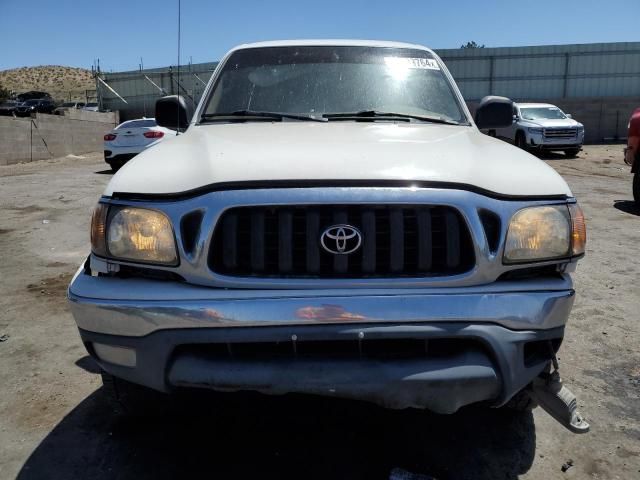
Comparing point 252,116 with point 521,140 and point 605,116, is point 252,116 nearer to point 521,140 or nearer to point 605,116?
point 521,140

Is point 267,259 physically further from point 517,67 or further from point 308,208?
point 517,67

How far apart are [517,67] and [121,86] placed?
22.1 metres

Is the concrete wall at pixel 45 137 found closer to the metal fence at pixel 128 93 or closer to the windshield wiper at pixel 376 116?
the metal fence at pixel 128 93

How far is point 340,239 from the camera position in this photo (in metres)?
2.04

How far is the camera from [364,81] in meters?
3.51

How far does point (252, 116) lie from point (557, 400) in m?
2.14

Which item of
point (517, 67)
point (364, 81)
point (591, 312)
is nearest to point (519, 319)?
point (364, 81)

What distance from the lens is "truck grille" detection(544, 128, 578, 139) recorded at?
18.0 meters

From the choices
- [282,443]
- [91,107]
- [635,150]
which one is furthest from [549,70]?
[282,443]

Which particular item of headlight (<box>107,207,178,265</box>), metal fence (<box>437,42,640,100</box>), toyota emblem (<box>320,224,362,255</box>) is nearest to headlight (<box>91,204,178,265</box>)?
headlight (<box>107,207,178,265</box>)

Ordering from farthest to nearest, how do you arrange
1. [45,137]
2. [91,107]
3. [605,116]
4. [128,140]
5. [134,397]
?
[91,107]
[605,116]
[45,137]
[128,140]
[134,397]

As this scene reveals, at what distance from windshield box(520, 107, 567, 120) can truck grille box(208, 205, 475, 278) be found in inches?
719

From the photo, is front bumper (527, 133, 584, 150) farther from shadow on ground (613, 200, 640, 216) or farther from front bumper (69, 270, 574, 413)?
front bumper (69, 270, 574, 413)

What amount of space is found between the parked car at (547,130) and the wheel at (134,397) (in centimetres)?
1694
